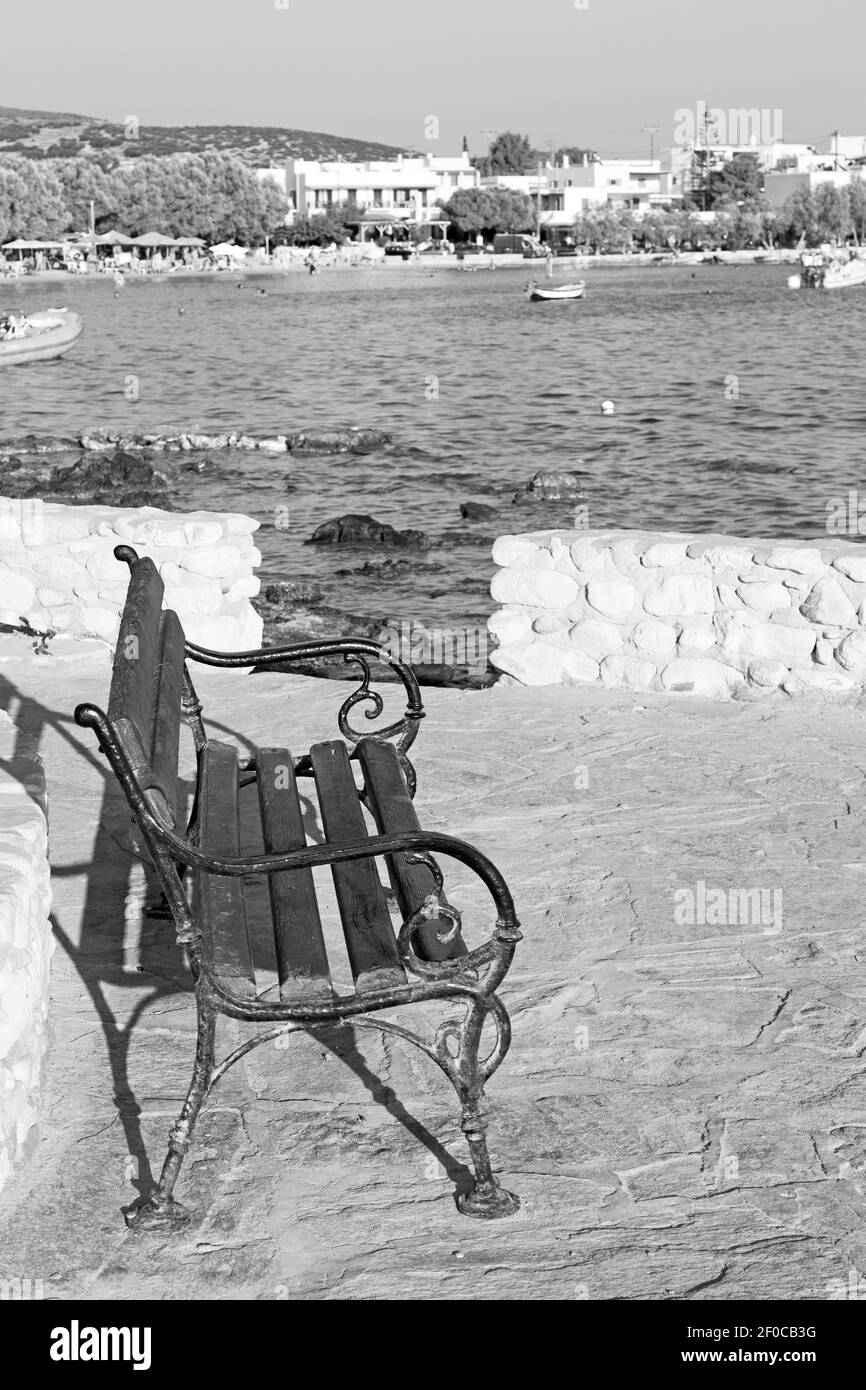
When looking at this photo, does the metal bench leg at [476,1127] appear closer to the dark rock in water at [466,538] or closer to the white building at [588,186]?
the dark rock in water at [466,538]

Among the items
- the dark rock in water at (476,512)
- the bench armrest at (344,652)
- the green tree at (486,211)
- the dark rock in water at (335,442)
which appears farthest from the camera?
the green tree at (486,211)

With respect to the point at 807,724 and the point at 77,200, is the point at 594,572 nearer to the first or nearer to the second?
the point at 807,724

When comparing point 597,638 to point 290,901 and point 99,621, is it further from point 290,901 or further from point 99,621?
point 290,901

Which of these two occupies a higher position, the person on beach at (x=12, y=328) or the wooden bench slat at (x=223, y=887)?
the person on beach at (x=12, y=328)

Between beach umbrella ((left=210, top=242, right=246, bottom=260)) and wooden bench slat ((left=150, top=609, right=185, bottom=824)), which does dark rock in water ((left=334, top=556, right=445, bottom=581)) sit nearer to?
wooden bench slat ((left=150, top=609, right=185, bottom=824))

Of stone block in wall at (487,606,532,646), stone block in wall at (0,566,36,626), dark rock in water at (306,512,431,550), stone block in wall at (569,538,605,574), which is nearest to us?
stone block in wall at (569,538,605,574)

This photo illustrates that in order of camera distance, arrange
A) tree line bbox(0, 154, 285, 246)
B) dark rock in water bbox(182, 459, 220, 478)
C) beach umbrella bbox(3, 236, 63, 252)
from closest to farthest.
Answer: dark rock in water bbox(182, 459, 220, 478), beach umbrella bbox(3, 236, 63, 252), tree line bbox(0, 154, 285, 246)

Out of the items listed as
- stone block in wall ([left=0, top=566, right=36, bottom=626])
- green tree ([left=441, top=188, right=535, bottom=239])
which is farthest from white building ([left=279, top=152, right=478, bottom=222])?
stone block in wall ([left=0, top=566, right=36, bottom=626])

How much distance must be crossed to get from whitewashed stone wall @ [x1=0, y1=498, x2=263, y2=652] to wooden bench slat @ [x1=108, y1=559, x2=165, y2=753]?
3253 mm

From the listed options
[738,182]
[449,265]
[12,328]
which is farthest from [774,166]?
[12,328]

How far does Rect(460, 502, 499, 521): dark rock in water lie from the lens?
2042 centimetres

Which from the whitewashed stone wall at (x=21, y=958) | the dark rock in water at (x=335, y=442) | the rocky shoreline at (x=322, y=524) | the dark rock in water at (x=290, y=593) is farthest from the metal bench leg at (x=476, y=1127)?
the dark rock in water at (x=335, y=442)

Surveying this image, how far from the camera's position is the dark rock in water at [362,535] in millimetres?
18234

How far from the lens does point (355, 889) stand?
356cm
